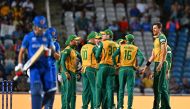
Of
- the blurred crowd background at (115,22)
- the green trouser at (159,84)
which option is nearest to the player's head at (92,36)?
the green trouser at (159,84)

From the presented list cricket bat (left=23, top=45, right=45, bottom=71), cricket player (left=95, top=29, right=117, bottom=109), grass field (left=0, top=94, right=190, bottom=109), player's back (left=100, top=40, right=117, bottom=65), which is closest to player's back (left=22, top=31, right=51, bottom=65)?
cricket bat (left=23, top=45, right=45, bottom=71)

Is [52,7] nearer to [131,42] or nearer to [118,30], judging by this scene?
[118,30]

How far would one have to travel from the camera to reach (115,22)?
30.5m

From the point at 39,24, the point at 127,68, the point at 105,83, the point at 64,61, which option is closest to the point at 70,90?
the point at 64,61

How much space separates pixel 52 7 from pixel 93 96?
43.0 feet

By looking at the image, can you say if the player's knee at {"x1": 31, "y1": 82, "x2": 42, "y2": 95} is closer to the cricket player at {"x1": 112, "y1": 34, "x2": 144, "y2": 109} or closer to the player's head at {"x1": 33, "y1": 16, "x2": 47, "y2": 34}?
the player's head at {"x1": 33, "y1": 16, "x2": 47, "y2": 34}

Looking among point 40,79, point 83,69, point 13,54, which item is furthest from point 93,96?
point 13,54

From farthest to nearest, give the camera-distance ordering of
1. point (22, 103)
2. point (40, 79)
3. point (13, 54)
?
1. point (13, 54)
2. point (22, 103)
3. point (40, 79)

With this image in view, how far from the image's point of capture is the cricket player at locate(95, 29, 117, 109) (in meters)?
18.2

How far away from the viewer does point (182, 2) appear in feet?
106

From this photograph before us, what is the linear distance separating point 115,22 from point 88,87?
39.8 feet

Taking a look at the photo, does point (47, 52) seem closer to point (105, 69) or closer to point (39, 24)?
point (39, 24)

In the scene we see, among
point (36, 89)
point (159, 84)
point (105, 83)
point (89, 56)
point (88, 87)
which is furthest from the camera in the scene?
point (88, 87)

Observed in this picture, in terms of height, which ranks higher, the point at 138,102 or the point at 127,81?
the point at 127,81
